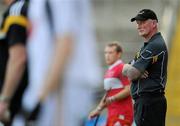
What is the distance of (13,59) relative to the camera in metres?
4.46

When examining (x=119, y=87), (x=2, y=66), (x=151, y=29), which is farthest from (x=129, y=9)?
(x=2, y=66)

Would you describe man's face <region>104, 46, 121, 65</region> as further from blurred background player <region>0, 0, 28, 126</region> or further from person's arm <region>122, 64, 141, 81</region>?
blurred background player <region>0, 0, 28, 126</region>

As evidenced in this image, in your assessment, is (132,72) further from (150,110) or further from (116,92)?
(116,92)

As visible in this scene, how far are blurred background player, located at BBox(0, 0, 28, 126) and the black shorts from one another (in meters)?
2.54

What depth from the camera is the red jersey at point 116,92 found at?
8516 millimetres

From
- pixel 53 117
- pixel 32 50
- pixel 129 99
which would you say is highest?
pixel 32 50

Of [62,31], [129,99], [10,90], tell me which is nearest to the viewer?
[62,31]

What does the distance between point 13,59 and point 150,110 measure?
2807 mm

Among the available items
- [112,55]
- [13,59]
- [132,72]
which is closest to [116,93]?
A: [112,55]

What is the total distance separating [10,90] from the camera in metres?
4.48

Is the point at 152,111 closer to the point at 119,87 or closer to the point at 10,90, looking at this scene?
the point at 119,87

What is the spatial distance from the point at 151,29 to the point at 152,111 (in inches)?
30.5

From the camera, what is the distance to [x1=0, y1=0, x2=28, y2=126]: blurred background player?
4469 millimetres

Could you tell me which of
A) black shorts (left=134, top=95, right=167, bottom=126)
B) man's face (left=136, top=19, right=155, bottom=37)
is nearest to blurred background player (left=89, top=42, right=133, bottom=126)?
black shorts (left=134, top=95, right=167, bottom=126)
